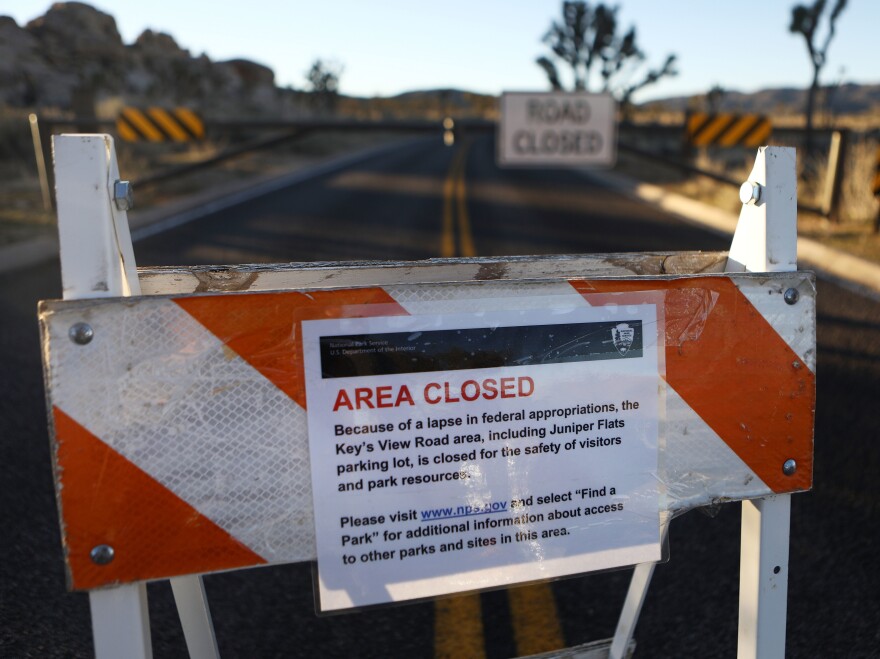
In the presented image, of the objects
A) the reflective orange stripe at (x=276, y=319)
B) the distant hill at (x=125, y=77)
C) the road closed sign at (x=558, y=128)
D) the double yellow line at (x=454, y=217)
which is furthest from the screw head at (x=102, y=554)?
the distant hill at (x=125, y=77)

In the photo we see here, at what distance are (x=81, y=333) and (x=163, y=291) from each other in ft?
1.32

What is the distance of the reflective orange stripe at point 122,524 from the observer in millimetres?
1574

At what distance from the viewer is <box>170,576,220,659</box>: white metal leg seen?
195 cm

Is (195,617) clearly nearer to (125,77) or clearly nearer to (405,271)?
(405,271)

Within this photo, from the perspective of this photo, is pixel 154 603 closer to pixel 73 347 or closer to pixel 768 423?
pixel 73 347

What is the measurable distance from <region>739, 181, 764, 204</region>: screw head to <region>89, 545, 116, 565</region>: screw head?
159 centimetres

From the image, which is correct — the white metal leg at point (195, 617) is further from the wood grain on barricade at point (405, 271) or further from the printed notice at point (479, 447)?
the wood grain on barricade at point (405, 271)

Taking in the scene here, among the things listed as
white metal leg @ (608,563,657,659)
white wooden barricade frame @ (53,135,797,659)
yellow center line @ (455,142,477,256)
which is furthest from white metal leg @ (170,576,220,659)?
yellow center line @ (455,142,477,256)

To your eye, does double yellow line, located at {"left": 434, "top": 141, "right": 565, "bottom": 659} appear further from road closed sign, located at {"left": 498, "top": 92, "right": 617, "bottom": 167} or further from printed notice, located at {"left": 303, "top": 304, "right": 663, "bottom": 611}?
road closed sign, located at {"left": 498, "top": 92, "right": 617, "bottom": 167}

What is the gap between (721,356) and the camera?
1.86m

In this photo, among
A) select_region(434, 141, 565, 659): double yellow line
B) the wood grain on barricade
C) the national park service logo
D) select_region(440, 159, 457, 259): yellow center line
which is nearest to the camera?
the national park service logo

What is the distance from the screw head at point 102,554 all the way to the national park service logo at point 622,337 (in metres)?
1.17

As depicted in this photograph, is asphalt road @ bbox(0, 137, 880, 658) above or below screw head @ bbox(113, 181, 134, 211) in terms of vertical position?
below

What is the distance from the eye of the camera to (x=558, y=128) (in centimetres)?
1138
